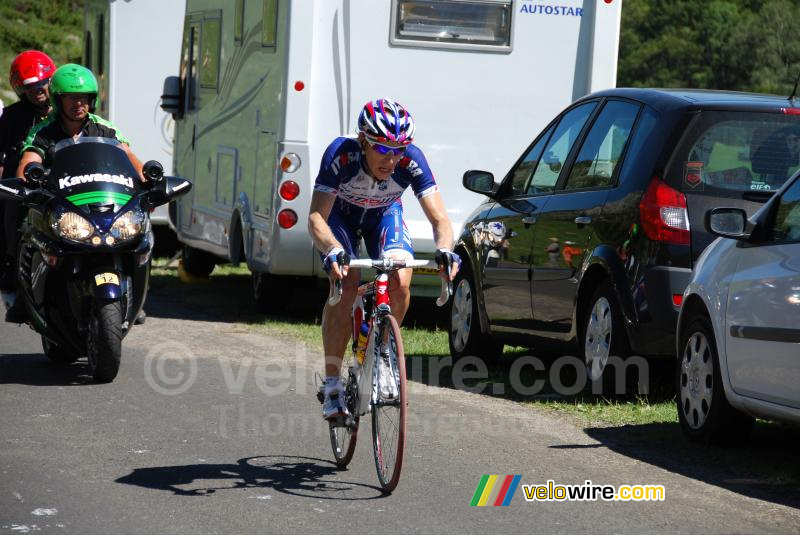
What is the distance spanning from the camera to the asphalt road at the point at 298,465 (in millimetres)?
5750

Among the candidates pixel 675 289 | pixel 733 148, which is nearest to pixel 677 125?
pixel 733 148

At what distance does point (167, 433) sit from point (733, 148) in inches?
138

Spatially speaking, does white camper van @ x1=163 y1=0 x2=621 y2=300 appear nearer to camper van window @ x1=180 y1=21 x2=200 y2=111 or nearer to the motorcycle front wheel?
camper van window @ x1=180 y1=21 x2=200 y2=111

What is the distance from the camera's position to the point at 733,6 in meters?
68.2

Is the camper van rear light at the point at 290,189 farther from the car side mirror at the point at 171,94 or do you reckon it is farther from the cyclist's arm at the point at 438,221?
the cyclist's arm at the point at 438,221

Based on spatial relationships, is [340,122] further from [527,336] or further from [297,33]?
[527,336]

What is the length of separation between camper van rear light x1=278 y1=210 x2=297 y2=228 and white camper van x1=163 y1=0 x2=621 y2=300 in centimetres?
1

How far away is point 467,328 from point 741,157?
2906 millimetres

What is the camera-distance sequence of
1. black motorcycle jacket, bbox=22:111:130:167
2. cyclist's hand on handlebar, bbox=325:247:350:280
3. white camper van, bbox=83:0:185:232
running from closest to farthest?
cyclist's hand on handlebar, bbox=325:247:350:280 → black motorcycle jacket, bbox=22:111:130:167 → white camper van, bbox=83:0:185:232

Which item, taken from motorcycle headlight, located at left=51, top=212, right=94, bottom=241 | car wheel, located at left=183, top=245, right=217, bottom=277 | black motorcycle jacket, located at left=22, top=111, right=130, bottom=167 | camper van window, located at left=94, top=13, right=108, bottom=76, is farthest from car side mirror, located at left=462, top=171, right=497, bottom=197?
camper van window, located at left=94, top=13, right=108, bottom=76

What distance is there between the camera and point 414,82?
12453mm

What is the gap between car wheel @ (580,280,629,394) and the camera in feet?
26.8

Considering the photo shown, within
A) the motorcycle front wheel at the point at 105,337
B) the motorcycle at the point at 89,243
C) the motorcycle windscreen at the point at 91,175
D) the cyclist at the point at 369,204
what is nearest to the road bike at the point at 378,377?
the cyclist at the point at 369,204

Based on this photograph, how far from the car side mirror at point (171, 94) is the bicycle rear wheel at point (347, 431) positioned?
9.67 meters
